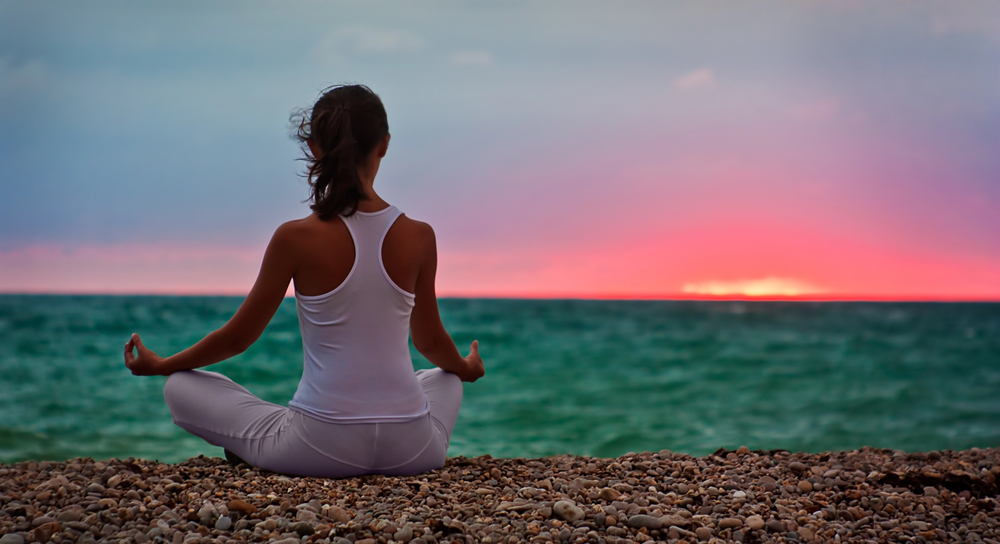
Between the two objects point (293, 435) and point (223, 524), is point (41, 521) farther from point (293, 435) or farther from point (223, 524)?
point (293, 435)

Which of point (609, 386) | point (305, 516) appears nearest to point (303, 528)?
point (305, 516)

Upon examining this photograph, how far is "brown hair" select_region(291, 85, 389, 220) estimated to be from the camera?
2672 mm

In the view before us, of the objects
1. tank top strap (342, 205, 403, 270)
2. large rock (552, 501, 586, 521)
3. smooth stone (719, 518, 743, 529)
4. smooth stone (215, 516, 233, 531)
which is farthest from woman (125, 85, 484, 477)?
smooth stone (719, 518, 743, 529)

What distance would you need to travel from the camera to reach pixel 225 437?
296cm

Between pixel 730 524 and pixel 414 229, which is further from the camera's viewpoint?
pixel 414 229

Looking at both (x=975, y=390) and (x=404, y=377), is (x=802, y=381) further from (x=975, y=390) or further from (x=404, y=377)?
(x=404, y=377)

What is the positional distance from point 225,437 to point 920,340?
20.4 meters

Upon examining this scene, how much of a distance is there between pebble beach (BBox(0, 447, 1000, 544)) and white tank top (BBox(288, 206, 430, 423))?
0.97ft

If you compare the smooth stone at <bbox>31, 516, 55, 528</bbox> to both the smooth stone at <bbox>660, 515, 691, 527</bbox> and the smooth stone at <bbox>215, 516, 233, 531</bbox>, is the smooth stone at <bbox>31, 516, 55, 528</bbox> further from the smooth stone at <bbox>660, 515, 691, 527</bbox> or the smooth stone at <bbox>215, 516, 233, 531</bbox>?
the smooth stone at <bbox>660, 515, 691, 527</bbox>

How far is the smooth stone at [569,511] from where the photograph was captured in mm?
2377

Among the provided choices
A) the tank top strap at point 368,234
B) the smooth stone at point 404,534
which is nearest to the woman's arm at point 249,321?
the tank top strap at point 368,234

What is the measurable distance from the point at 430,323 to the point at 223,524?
112 centimetres

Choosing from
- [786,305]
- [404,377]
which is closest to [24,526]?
[404,377]

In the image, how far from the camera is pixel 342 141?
266 centimetres
